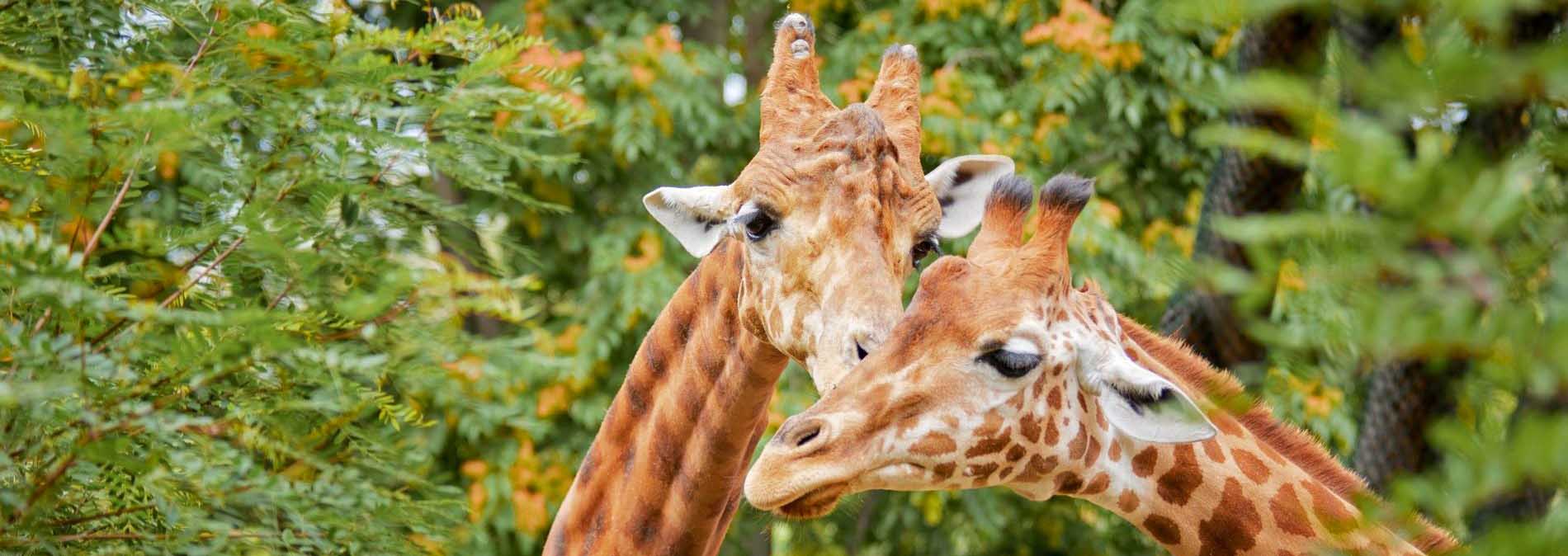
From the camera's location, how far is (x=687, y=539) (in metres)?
4.25

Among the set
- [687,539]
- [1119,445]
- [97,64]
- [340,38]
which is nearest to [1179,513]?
[1119,445]

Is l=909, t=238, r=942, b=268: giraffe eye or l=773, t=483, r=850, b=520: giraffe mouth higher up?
l=773, t=483, r=850, b=520: giraffe mouth

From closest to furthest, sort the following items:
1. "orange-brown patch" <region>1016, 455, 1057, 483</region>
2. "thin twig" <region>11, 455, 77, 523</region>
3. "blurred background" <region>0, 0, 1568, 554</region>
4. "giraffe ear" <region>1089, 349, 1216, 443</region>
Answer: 1. "blurred background" <region>0, 0, 1568, 554</region>
2. "thin twig" <region>11, 455, 77, 523</region>
3. "giraffe ear" <region>1089, 349, 1216, 443</region>
4. "orange-brown patch" <region>1016, 455, 1057, 483</region>

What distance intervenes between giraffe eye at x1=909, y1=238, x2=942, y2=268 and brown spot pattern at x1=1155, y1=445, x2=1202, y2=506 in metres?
0.97

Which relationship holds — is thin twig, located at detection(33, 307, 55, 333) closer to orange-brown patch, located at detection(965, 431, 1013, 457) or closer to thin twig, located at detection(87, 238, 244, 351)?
thin twig, located at detection(87, 238, 244, 351)

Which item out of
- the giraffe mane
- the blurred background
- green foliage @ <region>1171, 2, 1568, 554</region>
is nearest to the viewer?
green foliage @ <region>1171, 2, 1568, 554</region>

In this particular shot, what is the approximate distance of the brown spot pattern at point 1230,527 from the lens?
3453mm

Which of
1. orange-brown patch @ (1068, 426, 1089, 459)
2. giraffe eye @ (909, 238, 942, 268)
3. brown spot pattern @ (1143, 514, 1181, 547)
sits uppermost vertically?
orange-brown patch @ (1068, 426, 1089, 459)

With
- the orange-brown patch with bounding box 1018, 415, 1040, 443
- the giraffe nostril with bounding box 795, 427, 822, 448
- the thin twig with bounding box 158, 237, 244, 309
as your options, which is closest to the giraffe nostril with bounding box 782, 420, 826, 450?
the giraffe nostril with bounding box 795, 427, 822, 448

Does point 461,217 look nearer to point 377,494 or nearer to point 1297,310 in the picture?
point 377,494

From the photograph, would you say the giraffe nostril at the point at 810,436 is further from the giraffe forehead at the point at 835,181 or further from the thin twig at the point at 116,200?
the thin twig at the point at 116,200

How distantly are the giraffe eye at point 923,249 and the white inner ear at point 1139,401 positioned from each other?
2.80ft

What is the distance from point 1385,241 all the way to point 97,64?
3.32 meters

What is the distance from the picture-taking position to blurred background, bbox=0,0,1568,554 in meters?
1.44
